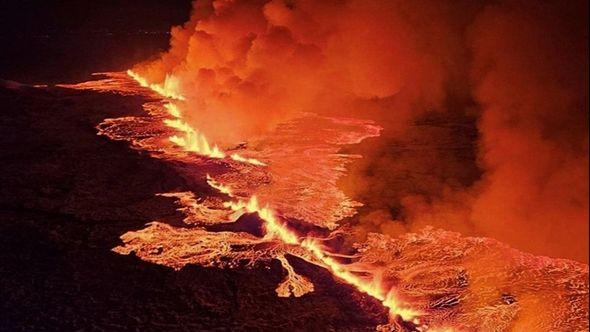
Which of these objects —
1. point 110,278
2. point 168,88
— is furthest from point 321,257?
point 168,88

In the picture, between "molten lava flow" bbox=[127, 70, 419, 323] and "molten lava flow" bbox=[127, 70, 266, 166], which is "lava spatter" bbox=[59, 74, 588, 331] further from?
"molten lava flow" bbox=[127, 70, 266, 166]

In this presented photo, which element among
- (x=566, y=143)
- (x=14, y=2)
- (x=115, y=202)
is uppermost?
(x=14, y=2)

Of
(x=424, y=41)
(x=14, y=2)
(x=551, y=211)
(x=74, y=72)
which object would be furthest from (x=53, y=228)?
(x=14, y=2)

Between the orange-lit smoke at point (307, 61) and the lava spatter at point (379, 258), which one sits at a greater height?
the orange-lit smoke at point (307, 61)

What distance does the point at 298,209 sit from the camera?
17.3ft

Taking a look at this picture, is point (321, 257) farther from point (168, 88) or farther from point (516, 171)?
point (168, 88)

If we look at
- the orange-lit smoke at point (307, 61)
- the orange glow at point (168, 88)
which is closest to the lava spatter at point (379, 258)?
the orange-lit smoke at point (307, 61)

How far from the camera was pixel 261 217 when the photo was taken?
5.01m

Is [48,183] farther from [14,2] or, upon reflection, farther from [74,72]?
[14,2]

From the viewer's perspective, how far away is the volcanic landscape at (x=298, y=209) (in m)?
3.57

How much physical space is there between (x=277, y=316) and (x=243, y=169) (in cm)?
319

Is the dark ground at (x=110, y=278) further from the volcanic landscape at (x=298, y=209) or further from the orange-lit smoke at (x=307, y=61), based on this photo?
the orange-lit smoke at (x=307, y=61)

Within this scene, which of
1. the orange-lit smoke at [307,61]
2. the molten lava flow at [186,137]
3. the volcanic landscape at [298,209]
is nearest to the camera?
the volcanic landscape at [298,209]

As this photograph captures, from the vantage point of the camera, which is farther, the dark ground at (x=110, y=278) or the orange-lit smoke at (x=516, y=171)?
the orange-lit smoke at (x=516, y=171)
